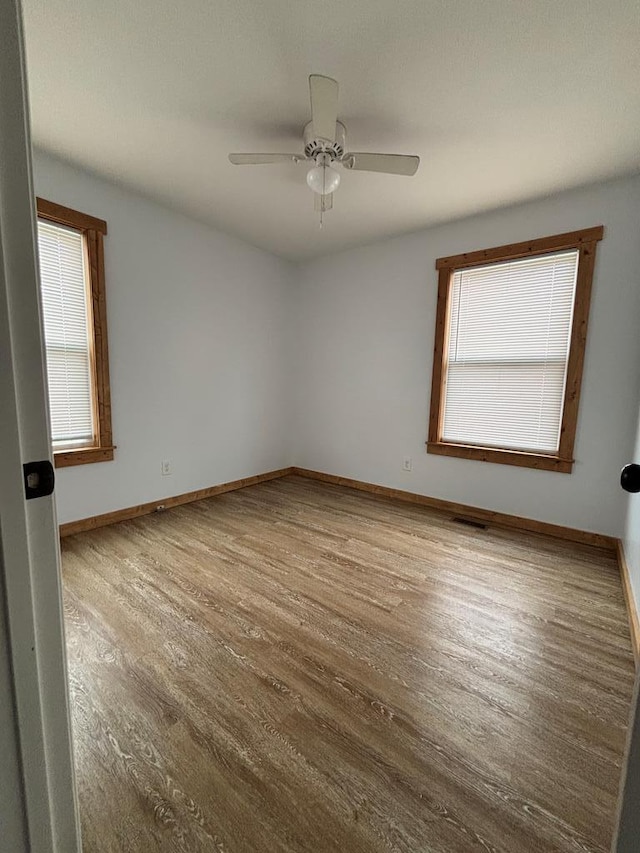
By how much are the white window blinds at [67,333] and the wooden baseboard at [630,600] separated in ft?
11.5

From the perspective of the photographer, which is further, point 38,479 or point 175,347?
→ point 175,347

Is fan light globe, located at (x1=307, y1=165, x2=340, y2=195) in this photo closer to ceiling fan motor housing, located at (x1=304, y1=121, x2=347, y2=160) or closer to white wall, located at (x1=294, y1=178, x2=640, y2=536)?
ceiling fan motor housing, located at (x1=304, y1=121, x2=347, y2=160)

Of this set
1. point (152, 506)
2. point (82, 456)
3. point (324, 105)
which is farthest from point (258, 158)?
point (152, 506)

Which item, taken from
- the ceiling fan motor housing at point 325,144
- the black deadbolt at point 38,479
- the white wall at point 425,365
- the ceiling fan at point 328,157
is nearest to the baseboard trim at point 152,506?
the white wall at point 425,365

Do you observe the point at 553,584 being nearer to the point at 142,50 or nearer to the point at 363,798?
the point at 363,798

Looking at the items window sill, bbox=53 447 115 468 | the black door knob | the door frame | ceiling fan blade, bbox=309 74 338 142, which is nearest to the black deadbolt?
the door frame

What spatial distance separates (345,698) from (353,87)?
2.77 m

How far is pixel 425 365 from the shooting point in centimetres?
345

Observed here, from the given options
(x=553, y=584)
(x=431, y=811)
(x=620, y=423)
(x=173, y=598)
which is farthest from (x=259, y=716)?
(x=620, y=423)

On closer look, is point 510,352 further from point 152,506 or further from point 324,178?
point 152,506

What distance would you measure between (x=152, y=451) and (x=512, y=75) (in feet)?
11.2

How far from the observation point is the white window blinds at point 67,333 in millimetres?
2508

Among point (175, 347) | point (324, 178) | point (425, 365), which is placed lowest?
point (425, 365)

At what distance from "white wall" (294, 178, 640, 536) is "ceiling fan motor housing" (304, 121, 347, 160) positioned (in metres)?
1.62
